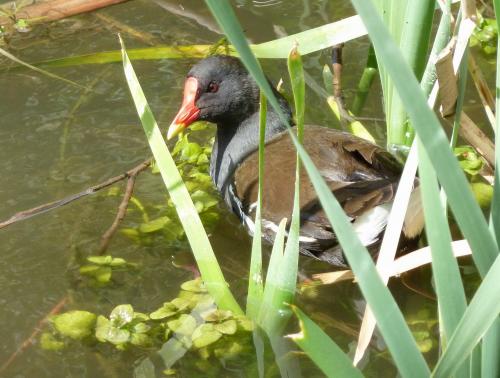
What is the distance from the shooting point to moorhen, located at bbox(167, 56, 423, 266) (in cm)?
287

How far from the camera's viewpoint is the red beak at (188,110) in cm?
347

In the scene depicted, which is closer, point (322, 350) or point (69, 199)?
point (322, 350)

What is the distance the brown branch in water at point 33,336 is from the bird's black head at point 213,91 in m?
0.84

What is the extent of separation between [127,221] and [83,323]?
31.7 inches

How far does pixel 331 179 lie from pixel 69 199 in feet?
3.12

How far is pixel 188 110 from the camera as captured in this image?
350 centimetres

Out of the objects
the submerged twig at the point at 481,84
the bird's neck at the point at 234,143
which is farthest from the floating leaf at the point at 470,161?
the bird's neck at the point at 234,143

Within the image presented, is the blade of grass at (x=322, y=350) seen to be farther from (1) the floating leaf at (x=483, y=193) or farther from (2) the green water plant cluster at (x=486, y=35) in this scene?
(2) the green water plant cluster at (x=486, y=35)

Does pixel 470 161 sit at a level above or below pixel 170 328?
above

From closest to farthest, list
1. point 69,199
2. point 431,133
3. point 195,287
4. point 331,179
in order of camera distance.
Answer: point 431,133 → point 195,287 → point 331,179 → point 69,199

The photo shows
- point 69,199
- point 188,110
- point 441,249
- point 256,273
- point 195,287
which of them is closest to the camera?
point 441,249

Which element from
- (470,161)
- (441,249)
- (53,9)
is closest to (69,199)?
(470,161)

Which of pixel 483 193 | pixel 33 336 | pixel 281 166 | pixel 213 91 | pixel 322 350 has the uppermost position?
pixel 322 350

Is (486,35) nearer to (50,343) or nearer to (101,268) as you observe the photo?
(101,268)
